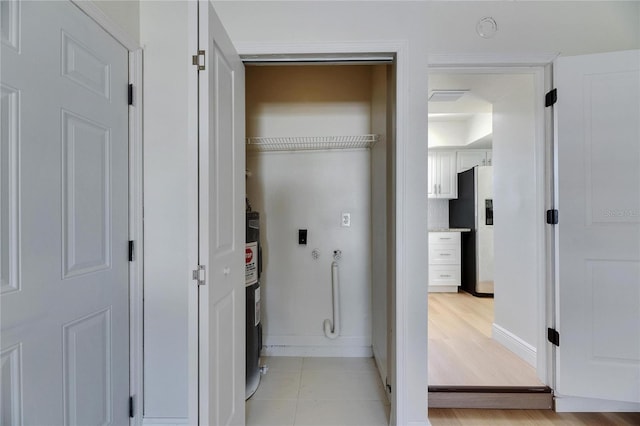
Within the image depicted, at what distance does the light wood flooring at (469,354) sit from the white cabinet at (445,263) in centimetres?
77

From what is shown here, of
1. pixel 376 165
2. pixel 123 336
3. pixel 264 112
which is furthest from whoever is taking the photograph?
pixel 264 112

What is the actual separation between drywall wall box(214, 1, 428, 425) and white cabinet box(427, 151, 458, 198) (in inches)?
127

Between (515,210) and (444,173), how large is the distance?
2.16 meters

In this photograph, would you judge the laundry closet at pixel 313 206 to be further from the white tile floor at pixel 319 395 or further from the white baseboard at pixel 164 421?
the white baseboard at pixel 164 421

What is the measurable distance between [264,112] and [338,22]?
110cm

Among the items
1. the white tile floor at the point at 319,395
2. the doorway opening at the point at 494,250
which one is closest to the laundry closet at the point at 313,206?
the white tile floor at the point at 319,395

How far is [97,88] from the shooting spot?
4.03 ft

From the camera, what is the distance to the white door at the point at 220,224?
3.33 feet

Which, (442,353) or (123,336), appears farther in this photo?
(442,353)

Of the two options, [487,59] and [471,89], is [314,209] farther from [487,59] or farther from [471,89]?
[471,89]

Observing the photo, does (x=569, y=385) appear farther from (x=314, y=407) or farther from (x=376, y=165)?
(x=376, y=165)

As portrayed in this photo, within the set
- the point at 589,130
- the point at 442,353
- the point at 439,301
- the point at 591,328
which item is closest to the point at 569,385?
the point at 591,328

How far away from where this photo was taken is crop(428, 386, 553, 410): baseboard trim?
5.56 ft

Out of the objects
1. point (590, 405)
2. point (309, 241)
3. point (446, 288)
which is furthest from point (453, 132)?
point (590, 405)
